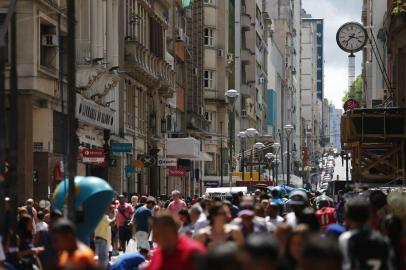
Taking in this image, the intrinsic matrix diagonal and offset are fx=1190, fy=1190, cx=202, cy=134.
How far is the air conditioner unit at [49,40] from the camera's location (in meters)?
35.4

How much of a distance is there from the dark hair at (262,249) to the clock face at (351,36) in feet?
154

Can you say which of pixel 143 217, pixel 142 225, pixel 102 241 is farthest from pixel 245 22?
pixel 102 241

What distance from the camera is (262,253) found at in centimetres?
707

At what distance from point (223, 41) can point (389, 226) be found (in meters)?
79.5

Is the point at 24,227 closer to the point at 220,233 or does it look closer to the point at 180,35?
the point at 220,233

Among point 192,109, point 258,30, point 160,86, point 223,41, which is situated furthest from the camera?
point 258,30

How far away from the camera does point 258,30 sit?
119438 millimetres

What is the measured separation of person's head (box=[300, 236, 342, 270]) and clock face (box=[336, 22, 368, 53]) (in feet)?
154

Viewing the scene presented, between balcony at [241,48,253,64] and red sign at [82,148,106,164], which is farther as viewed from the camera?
balcony at [241,48,253,64]

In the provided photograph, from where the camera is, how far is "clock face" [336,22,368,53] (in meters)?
53.9

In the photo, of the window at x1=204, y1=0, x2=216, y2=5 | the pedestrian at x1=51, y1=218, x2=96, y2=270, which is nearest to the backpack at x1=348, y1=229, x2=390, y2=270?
the pedestrian at x1=51, y1=218, x2=96, y2=270

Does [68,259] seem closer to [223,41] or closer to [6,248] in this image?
[6,248]

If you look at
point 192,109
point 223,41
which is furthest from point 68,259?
point 223,41

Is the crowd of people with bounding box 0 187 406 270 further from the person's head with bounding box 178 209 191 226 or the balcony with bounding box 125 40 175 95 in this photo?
the balcony with bounding box 125 40 175 95
